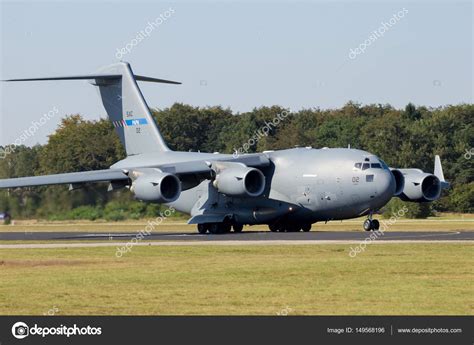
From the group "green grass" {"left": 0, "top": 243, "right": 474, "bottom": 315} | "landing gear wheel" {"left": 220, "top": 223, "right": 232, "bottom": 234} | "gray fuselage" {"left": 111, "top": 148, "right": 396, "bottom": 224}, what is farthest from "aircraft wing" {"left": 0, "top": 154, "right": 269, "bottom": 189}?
"green grass" {"left": 0, "top": 243, "right": 474, "bottom": 315}

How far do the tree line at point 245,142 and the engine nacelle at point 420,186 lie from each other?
45.9 ft

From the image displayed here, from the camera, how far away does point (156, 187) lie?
52.3 m

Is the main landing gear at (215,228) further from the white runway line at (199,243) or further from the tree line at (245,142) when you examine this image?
the white runway line at (199,243)

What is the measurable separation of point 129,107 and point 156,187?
11.1 metres

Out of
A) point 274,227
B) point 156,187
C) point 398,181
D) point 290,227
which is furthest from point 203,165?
point 398,181

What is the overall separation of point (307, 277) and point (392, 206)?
176 ft

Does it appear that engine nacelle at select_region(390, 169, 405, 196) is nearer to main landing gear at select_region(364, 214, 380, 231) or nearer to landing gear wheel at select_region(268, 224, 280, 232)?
main landing gear at select_region(364, 214, 380, 231)

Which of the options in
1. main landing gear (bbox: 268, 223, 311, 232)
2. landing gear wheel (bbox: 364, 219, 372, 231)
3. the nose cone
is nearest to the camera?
the nose cone

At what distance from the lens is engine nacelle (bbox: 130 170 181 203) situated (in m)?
52.4

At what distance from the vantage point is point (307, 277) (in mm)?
28672

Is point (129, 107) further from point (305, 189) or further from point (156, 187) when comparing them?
point (305, 189)

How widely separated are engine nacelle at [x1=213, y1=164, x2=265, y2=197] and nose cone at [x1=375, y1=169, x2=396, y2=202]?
602 cm
